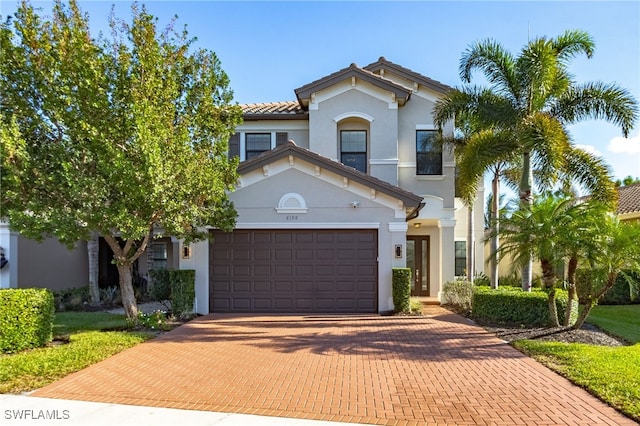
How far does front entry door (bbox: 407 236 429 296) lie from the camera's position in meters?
19.0

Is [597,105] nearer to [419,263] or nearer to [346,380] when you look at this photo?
[419,263]

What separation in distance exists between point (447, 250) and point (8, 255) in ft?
52.2

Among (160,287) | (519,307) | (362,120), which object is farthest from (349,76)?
(160,287)

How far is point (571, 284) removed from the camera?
37.9 ft

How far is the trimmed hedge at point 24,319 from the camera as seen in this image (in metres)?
9.05

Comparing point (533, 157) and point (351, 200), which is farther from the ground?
point (533, 157)

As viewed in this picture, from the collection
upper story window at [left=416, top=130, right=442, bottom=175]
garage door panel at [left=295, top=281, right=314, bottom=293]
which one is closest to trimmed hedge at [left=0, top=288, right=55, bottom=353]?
garage door panel at [left=295, top=281, right=314, bottom=293]

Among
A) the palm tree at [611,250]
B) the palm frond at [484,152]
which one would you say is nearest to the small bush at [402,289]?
the palm frond at [484,152]

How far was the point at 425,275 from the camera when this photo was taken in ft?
62.4

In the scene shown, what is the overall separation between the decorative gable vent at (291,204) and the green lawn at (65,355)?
538cm

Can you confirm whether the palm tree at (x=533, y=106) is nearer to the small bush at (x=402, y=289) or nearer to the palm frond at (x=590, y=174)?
the palm frond at (x=590, y=174)

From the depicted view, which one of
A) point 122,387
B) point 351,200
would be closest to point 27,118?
point 122,387

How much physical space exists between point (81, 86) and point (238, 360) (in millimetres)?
6699

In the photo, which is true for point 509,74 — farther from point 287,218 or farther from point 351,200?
point 287,218
